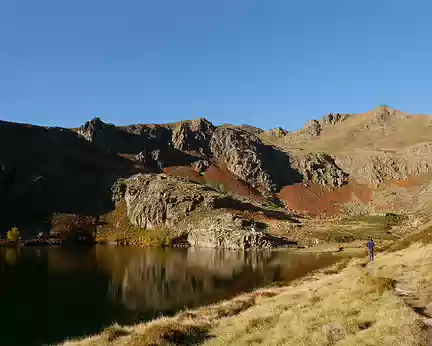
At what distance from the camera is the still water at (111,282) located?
42844 millimetres

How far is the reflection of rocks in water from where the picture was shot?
2126 inches

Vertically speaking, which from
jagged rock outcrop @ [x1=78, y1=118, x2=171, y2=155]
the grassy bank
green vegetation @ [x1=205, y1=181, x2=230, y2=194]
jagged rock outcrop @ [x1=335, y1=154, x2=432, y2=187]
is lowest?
the grassy bank

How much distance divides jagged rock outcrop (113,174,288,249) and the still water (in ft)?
31.9

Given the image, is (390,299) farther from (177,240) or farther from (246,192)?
(246,192)

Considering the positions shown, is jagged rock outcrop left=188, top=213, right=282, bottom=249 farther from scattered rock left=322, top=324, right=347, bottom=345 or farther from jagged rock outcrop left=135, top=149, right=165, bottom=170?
scattered rock left=322, top=324, right=347, bottom=345

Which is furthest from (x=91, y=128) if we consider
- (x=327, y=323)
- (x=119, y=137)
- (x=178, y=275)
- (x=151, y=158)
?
(x=327, y=323)

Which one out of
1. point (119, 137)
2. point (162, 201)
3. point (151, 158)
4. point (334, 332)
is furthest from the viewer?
point (119, 137)

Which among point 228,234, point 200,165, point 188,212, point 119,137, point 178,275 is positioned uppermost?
point 119,137

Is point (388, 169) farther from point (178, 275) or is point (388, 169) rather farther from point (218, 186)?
point (178, 275)

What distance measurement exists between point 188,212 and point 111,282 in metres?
68.9

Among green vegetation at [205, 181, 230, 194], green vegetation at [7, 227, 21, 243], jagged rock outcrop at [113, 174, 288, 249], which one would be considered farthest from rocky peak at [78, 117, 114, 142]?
green vegetation at [7, 227, 21, 243]

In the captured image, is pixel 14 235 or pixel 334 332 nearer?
pixel 334 332

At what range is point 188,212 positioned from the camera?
433ft

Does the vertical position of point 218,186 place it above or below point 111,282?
above
